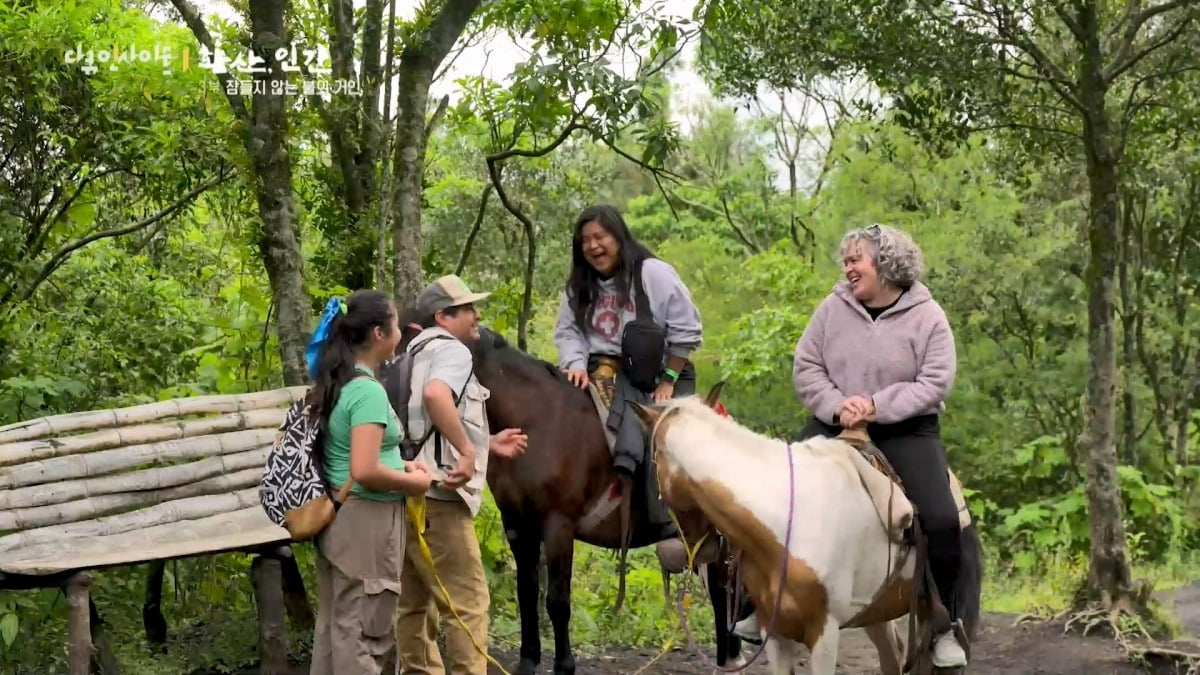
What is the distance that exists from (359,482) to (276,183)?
2.51m

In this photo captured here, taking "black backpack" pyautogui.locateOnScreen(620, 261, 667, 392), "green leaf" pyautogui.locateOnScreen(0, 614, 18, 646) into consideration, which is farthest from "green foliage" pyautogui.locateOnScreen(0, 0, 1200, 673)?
"black backpack" pyautogui.locateOnScreen(620, 261, 667, 392)

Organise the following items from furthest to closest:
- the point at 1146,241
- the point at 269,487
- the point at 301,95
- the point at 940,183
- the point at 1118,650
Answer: the point at 940,183 < the point at 1146,241 < the point at 1118,650 < the point at 301,95 < the point at 269,487

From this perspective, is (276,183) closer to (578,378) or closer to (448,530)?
(578,378)

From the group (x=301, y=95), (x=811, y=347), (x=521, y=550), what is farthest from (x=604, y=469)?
(x=301, y=95)

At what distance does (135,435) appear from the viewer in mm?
6043

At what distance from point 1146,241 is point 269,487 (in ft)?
52.2

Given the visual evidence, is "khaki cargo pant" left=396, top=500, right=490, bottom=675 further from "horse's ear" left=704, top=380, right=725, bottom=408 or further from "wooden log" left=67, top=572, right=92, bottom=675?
"wooden log" left=67, top=572, right=92, bottom=675

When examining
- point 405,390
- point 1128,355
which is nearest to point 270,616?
point 405,390

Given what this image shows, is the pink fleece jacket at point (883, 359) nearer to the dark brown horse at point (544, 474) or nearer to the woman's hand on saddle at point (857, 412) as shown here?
the woman's hand on saddle at point (857, 412)

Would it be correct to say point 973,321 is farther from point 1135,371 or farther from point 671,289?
point 671,289

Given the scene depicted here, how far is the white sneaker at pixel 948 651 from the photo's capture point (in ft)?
17.0

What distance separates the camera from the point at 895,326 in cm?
523

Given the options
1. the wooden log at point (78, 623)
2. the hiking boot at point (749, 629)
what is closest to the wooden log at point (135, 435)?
the wooden log at point (78, 623)

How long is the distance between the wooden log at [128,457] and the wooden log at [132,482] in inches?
1.2
